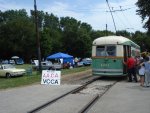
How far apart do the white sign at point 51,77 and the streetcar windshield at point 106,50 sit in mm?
5590

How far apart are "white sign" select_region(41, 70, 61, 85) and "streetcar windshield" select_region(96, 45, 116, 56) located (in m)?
5.59

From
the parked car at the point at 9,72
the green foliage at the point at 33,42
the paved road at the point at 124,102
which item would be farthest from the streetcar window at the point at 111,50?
the green foliage at the point at 33,42

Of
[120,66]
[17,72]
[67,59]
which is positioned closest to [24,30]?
[67,59]

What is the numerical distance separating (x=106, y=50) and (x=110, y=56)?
58 cm

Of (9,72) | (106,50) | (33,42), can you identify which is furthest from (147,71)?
(33,42)

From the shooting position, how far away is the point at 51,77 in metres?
20.9

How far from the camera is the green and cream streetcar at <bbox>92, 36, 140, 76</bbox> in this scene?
24906 millimetres

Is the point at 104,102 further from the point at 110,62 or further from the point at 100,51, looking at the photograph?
the point at 100,51

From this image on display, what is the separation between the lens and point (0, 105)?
13711 mm

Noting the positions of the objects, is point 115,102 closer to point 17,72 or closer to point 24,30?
point 17,72

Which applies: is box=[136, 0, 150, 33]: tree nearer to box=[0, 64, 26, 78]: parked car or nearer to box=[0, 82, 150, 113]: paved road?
box=[0, 64, 26, 78]: parked car

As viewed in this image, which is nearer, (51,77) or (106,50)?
(51,77)

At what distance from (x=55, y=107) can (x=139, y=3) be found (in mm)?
37188

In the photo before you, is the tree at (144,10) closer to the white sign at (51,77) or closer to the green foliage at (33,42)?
the white sign at (51,77)
